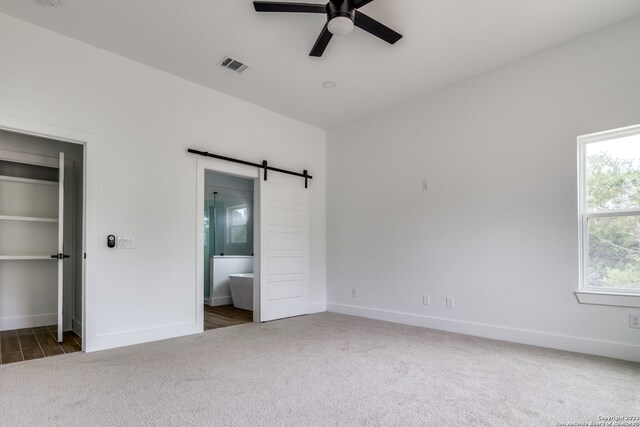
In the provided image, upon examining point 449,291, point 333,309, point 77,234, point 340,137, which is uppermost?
point 340,137

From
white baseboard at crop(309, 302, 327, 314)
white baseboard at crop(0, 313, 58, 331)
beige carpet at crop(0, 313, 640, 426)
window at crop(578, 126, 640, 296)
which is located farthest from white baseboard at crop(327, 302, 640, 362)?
white baseboard at crop(0, 313, 58, 331)

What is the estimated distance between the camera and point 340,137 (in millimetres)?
5770

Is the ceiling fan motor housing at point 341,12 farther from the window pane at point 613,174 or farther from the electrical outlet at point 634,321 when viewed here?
the electrical outlet at point 634,321

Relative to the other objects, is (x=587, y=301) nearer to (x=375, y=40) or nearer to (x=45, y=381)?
(x=375, y=40)

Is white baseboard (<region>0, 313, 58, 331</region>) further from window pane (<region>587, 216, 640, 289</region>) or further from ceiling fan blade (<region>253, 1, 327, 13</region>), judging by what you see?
window pane (<region>587, 216, 640, 289</region>)

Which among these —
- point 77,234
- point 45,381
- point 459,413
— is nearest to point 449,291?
point 459,413

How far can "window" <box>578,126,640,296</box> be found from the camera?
320cm

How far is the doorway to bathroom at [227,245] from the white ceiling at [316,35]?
2329mm

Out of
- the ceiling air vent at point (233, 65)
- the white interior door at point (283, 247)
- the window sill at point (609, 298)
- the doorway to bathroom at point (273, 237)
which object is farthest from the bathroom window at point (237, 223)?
the window sill at point (609, 298)

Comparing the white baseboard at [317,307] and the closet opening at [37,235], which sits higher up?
the closet opening at [37,235]

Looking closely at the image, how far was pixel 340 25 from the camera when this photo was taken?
2637 mm

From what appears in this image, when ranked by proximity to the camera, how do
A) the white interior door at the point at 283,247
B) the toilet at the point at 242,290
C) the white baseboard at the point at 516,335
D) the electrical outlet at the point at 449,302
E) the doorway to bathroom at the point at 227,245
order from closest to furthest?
the white baseboard at the point at 516,335 < the electrical outlet at the point at 449,302 < the white interior door at the point at 283,247 < the toilet at the point at 242,290 < the doorway to bathroom at the point at 227,245

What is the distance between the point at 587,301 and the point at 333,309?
3.34 metres

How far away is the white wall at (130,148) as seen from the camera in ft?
10.8
